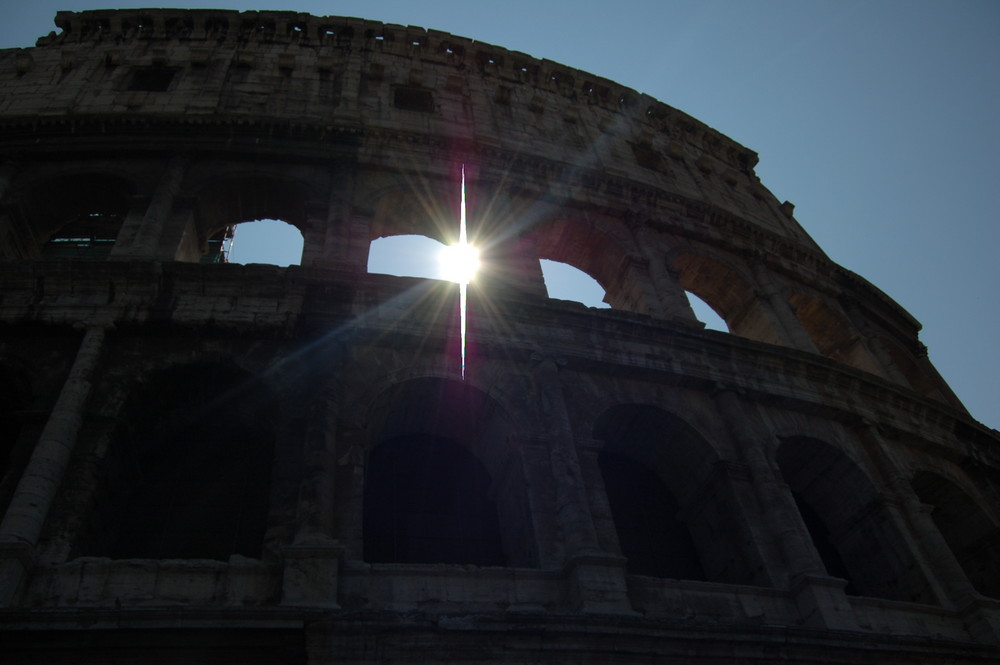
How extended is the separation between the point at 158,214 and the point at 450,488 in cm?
647

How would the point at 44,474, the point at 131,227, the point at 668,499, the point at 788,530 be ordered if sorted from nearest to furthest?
1. the point at 44,474
2. the point at 788,530
3. the point at 668,499
4. the point at 131,227

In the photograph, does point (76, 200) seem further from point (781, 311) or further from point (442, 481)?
point (781, 311)

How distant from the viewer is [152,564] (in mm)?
7773

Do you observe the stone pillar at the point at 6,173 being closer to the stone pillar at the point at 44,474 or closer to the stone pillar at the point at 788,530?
the stone pillar at the point at 44,474

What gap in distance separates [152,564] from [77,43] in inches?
570

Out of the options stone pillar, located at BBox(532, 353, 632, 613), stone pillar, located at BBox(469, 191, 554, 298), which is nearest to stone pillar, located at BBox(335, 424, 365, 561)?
stone pillar, located at BBox(532, 353, 632, 613)

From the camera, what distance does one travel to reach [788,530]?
10180 mm

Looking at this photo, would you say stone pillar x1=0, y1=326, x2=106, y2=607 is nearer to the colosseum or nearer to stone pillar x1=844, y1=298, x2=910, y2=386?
the colosseum

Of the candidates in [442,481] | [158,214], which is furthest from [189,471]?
[158,214]

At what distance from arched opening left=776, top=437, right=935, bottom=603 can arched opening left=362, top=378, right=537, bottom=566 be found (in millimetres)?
4829

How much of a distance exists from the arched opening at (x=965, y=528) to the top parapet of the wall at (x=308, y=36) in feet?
39.0

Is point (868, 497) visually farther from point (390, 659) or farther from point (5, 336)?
point (5, 336)

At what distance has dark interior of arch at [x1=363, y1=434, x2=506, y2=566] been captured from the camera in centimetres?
1000

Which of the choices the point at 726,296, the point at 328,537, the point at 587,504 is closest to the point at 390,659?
the point at 328,537
